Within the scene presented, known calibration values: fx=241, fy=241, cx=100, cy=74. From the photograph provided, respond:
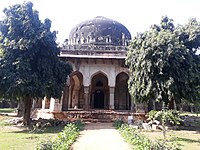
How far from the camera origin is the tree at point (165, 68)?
1277 centimetres

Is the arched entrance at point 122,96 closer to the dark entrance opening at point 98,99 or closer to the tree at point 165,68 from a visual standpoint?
the dark entrance opening at point 98,99

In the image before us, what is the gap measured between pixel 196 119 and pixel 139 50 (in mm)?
7581

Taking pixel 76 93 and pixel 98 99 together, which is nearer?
pixel 76 93

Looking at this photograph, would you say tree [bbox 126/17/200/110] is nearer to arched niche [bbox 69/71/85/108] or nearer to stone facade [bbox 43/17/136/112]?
stone facade [bbox 43/17/136/112]

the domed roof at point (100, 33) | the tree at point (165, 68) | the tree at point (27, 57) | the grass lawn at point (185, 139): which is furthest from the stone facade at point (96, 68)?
the grass lawn at point (185, 139)

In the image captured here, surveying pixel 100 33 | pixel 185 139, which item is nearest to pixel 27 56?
→ pixel 185 139

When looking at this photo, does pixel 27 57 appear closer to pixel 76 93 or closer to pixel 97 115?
pixel 97 115

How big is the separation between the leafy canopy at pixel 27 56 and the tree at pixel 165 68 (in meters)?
4.74

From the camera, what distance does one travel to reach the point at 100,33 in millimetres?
25078

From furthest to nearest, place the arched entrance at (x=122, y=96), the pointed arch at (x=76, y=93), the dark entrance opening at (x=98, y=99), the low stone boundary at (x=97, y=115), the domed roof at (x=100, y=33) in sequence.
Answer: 1. the domed roof at (x=100, y=33)
2. the dark entrance opening at (x=98, y=99)
3. the pointed arch at (x=76, y=93)
4. the arched entrance at (x=122, y=96)
5. the low stone boundary at (x=97, y=115)

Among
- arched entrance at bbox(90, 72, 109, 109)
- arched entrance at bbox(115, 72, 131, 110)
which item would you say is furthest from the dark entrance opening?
arched entrance at bbox(115, 72, 131, 110)

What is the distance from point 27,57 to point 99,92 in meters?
11.8

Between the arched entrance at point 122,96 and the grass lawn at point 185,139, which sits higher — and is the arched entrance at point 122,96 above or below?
above

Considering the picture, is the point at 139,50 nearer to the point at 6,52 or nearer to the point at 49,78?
the point at 49,78
